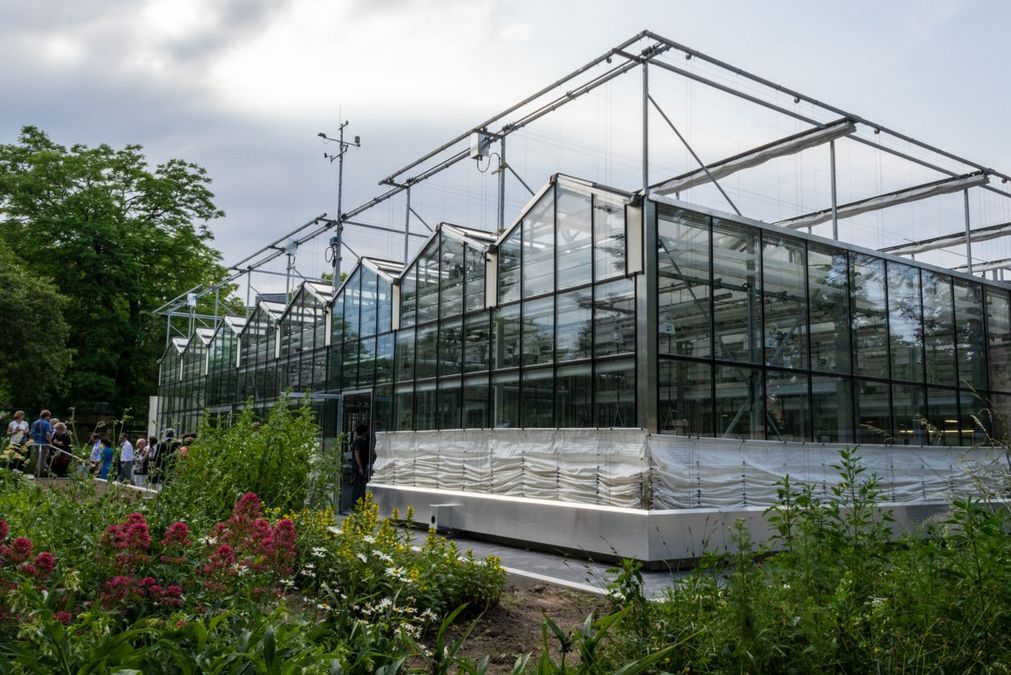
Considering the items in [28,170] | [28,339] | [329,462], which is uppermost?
[28,170]

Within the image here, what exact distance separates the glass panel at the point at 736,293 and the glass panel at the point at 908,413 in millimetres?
4038

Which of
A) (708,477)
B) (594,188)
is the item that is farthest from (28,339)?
(708,477)

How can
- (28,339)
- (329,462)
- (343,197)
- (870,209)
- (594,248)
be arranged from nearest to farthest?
(329,462), (594,248), (870,209), (343,197), (28,339)

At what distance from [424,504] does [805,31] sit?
10693 millimetres

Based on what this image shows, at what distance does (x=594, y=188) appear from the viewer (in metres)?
13.7

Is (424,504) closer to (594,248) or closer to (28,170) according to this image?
(594,248)

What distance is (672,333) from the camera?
1262cm

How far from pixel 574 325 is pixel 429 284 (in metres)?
4.92

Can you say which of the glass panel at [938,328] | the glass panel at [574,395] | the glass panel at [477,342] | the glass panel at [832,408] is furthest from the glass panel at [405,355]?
the glass panel at [938,328]

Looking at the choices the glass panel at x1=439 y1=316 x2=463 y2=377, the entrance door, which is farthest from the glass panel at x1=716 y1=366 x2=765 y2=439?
the entrance door

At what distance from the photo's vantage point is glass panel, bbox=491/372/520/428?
14781 millimetres

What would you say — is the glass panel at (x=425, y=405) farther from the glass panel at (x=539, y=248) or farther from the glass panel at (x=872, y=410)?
the glass panel at (x=872, y=410)

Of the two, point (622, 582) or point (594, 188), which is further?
point (594, 188)

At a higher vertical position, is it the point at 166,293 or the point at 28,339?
the point at 166,293
